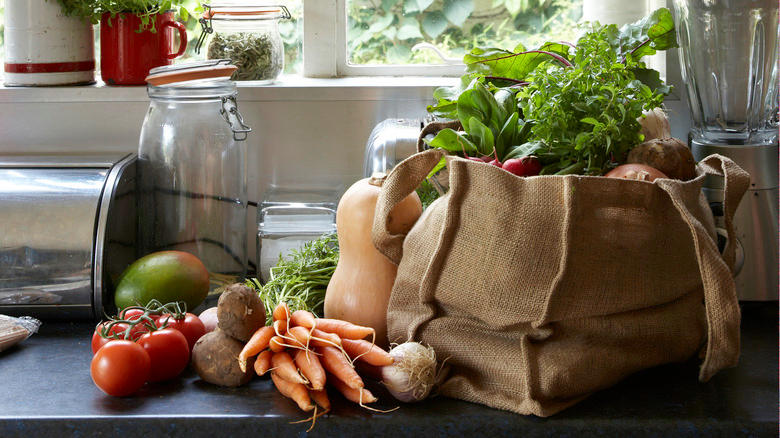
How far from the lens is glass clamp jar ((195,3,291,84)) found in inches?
59.4

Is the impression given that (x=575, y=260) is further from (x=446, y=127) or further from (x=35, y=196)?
(x=35, y=196)

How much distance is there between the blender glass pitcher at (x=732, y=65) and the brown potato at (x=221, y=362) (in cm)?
72

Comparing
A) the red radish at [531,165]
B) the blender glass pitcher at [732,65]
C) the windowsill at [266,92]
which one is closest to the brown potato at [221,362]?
the red radish at [531,165]

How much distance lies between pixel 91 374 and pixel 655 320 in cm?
63

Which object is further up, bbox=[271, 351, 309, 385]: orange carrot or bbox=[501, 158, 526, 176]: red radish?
bbox=[501, 158, 526, 176]: red radish

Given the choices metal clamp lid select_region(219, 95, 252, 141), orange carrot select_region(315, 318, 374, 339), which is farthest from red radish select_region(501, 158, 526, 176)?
metal clamp lid select_region(219, 95, 252, 141)

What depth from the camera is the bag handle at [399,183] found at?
100 cm

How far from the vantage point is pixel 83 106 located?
60.0 inches

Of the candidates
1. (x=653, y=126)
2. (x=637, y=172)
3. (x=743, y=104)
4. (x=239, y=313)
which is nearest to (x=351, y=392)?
(x=239, y=313)

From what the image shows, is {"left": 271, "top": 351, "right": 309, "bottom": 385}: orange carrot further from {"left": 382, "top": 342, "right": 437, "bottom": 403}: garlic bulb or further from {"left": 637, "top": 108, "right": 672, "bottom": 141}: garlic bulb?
{"left": 637, "top": 108, "right": 672, "bottom": 141}: garlic bulb

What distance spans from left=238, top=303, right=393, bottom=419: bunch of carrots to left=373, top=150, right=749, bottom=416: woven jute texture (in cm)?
7

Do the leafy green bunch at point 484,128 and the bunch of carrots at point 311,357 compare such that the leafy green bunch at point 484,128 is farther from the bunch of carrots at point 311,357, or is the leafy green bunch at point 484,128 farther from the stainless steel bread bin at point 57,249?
the stainless steel bread bin at point 57,249

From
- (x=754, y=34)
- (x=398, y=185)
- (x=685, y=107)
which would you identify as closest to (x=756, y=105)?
(x=754, y=34)

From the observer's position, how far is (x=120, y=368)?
968 mm
